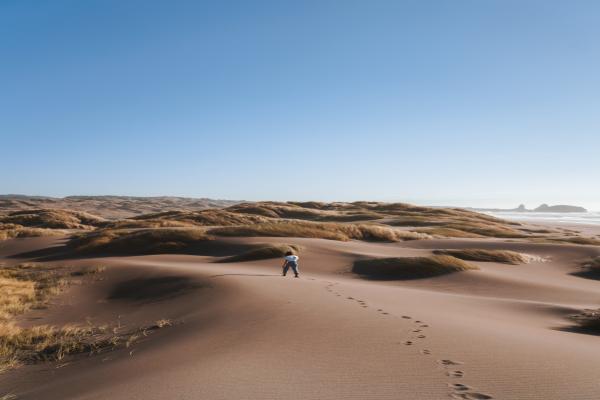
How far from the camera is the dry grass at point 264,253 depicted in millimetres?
22031

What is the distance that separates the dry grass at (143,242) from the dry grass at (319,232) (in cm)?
173

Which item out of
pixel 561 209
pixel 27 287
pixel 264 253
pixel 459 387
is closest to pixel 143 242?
pixel 264 253

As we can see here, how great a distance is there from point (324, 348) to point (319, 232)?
77.8 feet

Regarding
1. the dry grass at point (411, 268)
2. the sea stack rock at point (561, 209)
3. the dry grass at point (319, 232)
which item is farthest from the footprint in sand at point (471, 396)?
the sea stack rock at point (561, 209)

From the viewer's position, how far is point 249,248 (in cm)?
2438

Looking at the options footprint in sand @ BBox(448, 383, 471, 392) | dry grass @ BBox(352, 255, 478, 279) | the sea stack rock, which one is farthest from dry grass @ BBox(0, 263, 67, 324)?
the sea stack rock

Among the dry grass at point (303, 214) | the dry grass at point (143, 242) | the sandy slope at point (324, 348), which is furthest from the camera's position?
the dry grass at point (303, 214)

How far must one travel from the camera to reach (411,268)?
18703 mm

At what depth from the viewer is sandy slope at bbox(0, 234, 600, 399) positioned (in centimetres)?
475

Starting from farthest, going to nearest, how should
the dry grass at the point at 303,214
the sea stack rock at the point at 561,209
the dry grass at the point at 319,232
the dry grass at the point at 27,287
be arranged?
1. the sea stack rock at the point at 561,209
2. the dry grass at the point at 303,214
3. the dry grass at the point at 319,232
4. the dry grass at the point at 27,287

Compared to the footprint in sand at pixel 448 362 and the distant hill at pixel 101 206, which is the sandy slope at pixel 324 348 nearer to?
the footprint in sand at pixel 448 362

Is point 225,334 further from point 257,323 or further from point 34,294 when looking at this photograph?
point 34,294

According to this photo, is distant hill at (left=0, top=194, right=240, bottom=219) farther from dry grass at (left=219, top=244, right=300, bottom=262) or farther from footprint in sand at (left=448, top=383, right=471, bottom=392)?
footprint in sand at (left=448, top=383, right=471, bottom=392)

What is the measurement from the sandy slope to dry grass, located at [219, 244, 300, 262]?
7.36 m
